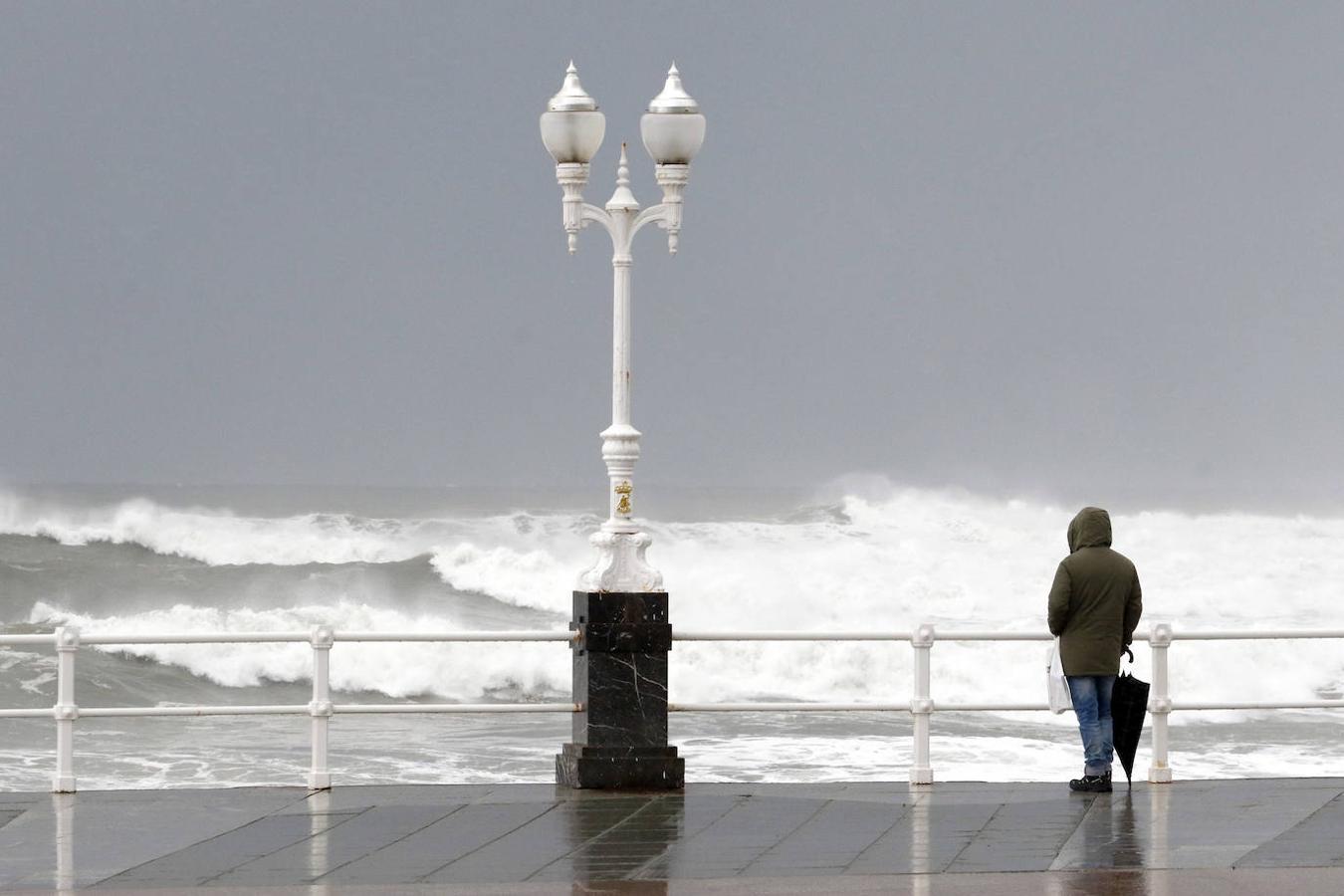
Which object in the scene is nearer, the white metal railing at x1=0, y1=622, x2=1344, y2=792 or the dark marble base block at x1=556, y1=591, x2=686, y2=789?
the white metal railing at x1=0, y1=622, x2=1344, y2=792

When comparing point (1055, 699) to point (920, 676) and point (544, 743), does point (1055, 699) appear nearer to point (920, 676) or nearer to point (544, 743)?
point (920, 676)

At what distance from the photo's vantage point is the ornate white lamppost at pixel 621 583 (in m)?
11.8

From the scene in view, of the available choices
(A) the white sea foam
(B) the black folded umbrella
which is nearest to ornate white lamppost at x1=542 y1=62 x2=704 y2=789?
(B) the black folded umbrella

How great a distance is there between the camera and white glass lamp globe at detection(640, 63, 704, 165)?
12.3 meters

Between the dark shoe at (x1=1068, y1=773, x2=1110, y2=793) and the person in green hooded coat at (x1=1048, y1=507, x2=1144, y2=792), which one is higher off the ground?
the person in green hooded coat at (x1=1048, y1=507, x2=1144, y2=792)

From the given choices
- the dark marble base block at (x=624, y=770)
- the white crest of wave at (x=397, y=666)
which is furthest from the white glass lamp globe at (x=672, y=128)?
the white crest of wave at (x=397, y=666)

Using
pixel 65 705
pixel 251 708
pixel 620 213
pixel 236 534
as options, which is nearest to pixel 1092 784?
pixel 620 213

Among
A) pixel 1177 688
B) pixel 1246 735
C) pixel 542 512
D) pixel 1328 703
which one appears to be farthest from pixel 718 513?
pixel 1328 703

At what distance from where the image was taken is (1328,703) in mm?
11969

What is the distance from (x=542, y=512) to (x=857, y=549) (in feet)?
49.6

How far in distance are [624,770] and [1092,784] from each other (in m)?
2.62

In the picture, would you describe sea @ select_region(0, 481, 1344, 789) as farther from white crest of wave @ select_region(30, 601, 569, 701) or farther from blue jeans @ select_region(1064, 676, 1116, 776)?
blue jeans @ select_region(1064, 676, 1116, 776)

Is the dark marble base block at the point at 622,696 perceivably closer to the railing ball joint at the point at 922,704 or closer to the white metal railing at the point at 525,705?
the white metal railing at the point at 525,705

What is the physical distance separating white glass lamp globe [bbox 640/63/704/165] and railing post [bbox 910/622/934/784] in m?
3.13
